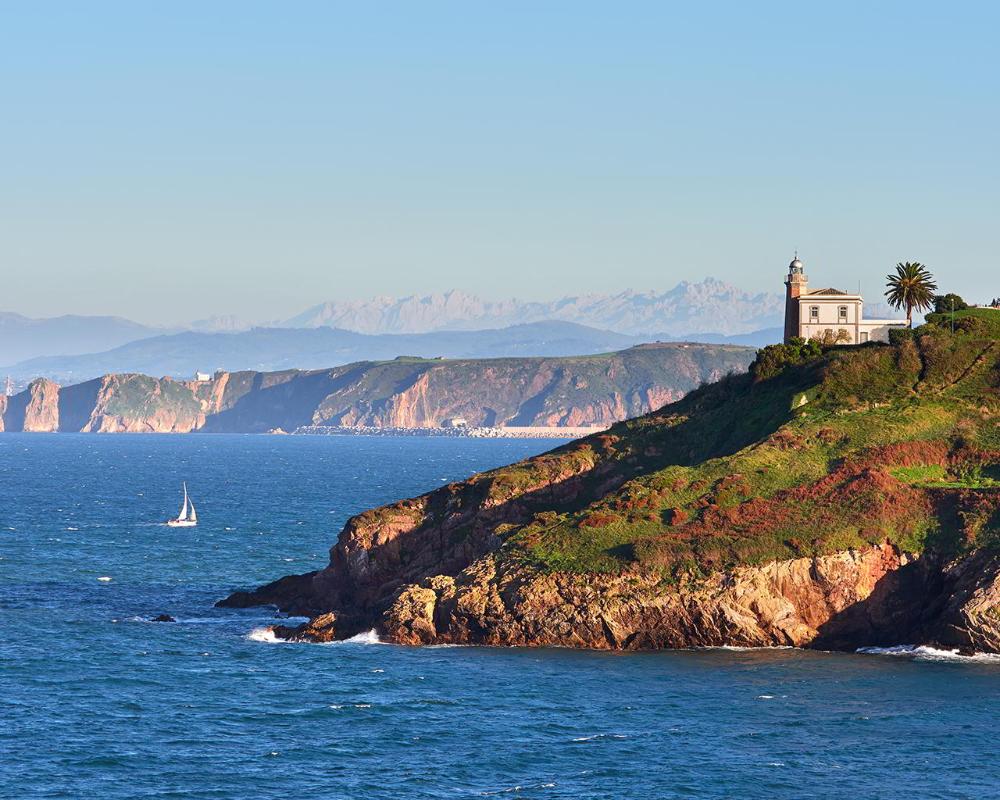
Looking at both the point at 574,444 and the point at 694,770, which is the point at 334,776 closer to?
the point at 694,770

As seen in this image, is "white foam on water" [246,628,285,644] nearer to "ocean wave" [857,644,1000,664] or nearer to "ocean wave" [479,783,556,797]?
"ocean wave" [479,783,556,797]

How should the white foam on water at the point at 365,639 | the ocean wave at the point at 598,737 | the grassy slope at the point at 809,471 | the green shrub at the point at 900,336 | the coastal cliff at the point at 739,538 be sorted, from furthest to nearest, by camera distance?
the green shrub at the point at 900,336 < the white foam on water at the point at 365,639 < the grassy slope at the point at 809,471 < the coastal cliff at the point at 739,538 < the ocean wave at the point at 598,737

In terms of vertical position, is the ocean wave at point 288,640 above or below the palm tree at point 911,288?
below

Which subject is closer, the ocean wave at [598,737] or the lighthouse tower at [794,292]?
the ocean wave at [598,737]

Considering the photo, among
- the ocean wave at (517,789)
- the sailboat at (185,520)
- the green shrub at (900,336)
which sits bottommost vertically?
the ocean wave at (517,789)

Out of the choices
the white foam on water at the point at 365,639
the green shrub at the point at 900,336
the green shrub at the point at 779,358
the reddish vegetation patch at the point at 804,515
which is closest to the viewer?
the reddish vegetation patch at the point at 804,515

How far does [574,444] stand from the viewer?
11562 centimetres

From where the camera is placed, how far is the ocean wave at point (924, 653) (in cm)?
8262

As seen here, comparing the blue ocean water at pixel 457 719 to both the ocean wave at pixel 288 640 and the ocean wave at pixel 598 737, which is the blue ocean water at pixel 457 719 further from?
the ocean wave at pixel 288 640

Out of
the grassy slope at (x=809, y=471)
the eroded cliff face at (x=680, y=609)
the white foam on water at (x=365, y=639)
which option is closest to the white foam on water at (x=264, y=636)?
the white foam on water at (x=365, y=639)

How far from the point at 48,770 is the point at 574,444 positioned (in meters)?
59.4

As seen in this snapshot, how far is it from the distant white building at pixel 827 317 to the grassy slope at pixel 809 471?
13630 millimetres

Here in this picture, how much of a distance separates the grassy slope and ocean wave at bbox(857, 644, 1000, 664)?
6529 millimetres

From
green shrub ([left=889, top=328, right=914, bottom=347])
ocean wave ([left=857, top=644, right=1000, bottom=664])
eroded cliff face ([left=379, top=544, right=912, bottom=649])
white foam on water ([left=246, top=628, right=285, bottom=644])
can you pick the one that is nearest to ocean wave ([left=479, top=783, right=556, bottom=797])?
eroded cliff face ([left=379, top=544, right=912, bottom=649])
